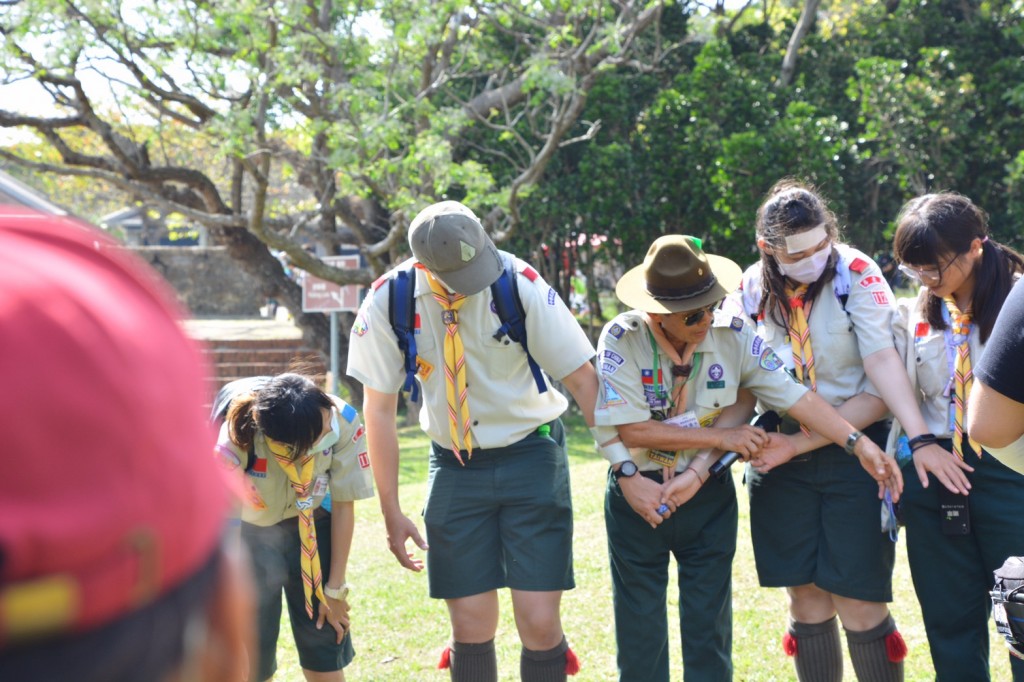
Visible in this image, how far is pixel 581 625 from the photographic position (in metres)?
5.61

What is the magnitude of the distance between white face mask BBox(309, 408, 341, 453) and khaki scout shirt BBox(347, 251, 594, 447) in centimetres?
19

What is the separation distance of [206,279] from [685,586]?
18997 mm

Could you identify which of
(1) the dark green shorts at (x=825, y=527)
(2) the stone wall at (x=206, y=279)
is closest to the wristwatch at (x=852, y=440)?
(1) the dark green shorts at (x=825, y=527)

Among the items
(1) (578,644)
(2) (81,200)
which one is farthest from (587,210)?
(2) (81,200)

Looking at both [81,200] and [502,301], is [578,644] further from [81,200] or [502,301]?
[81,200]

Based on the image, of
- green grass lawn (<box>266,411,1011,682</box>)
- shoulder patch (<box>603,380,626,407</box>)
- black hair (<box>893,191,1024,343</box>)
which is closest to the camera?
black hair (<box>893,191,1024,343</box>)

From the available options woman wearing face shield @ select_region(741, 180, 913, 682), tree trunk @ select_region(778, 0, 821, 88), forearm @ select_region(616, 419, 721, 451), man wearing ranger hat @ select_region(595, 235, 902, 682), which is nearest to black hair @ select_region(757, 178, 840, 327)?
woman wearing face shield @ select_region(741, 180, 913, 682)

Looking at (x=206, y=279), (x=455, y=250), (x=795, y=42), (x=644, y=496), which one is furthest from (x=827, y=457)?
(x=206, y=279)

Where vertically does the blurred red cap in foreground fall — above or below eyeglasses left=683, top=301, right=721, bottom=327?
above

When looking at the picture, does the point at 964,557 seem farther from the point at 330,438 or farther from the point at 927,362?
the point at 330,438

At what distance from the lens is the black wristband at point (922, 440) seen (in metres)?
3.86

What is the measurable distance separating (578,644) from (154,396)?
4.71m

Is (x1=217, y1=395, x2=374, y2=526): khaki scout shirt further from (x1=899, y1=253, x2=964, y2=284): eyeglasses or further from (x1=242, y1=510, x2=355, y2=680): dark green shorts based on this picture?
(x1=899, y1=253, x2=964, y2=284): eyeglasses

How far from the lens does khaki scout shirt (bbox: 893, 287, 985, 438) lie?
12.8 feet
